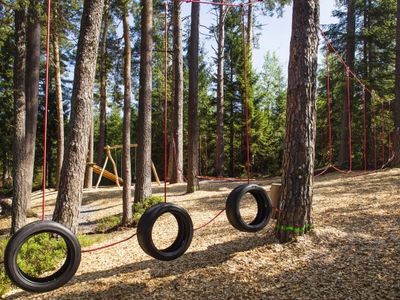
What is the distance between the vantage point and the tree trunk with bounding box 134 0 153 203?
27.6 feet

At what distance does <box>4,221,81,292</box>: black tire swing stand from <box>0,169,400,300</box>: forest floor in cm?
121

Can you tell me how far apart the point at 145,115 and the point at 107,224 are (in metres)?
2.55

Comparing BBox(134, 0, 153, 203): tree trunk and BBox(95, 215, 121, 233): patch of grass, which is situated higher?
BBox(134, 0, 153, 203): tree trunk

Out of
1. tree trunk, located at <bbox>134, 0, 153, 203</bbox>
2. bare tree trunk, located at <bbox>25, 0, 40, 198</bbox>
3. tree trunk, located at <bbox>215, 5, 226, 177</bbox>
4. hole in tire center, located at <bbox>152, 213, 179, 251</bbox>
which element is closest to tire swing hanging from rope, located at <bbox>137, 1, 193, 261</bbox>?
hole in tire center, located at <bbox>152, 213, 179, 251</bbox>

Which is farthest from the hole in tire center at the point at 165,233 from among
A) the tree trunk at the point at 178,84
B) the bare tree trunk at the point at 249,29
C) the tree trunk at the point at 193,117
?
the bare tree trunk at the point at 249,29

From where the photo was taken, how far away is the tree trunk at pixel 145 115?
841 cm

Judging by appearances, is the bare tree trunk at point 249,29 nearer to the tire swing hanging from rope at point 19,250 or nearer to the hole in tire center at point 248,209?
the hole in tire center at point 248,209

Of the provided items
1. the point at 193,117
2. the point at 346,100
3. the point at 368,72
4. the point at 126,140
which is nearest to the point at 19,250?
the point at 126,140

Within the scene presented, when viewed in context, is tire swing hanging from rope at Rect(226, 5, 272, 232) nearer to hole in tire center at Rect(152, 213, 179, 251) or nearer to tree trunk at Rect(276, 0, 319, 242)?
tree trunk at Rect(276, 0, 319, 242)

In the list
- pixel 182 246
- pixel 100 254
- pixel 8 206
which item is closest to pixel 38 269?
pixel 100 254

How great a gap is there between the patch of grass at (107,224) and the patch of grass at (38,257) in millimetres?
1949

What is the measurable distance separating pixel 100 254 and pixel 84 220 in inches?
131

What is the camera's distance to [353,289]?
3.55 meters

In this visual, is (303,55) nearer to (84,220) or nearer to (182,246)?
(182,246)
